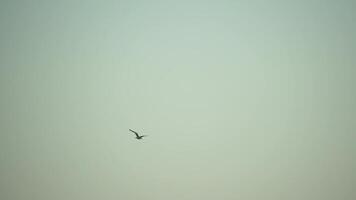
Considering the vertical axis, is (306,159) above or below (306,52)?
below

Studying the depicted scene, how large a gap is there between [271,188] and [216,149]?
4.33 ft

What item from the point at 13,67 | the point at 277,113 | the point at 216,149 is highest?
the point at 13,67

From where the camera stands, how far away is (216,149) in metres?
5.04

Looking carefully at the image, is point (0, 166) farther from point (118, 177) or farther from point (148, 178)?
point (148, 178)

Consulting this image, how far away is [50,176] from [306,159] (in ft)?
16.4

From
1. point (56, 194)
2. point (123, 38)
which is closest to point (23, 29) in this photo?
point (123, 38)

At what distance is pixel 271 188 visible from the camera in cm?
504

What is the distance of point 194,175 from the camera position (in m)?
5.05

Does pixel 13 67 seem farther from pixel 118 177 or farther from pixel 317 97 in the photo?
pixel 317 97

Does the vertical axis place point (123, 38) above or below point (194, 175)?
above

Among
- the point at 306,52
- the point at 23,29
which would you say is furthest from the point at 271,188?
the point at 23,29

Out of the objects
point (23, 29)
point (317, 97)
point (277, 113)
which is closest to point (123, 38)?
point (23, 29)

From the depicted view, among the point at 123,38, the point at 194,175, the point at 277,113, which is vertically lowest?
the point at 194,175

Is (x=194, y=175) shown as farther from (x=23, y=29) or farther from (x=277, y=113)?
(x=23, y=29)
